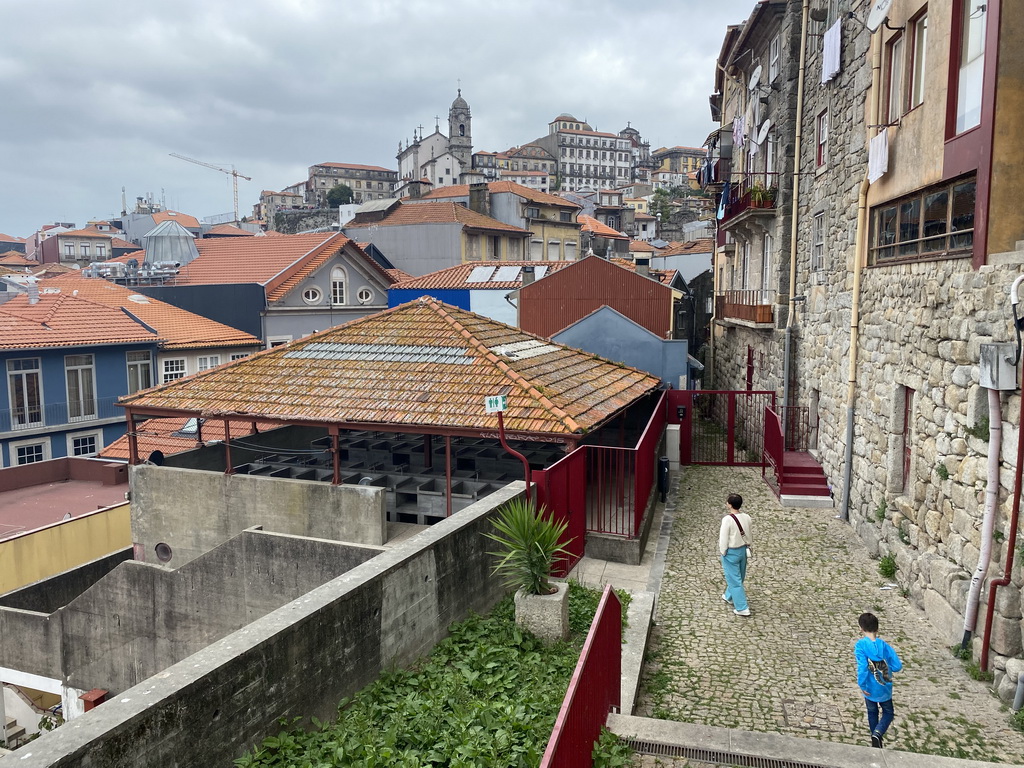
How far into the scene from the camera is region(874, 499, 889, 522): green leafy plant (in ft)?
37.4

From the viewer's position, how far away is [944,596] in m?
8.73

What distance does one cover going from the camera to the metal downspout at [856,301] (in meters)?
11.9

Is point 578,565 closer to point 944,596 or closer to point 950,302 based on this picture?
point 944,596

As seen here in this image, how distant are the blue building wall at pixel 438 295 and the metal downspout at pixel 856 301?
61.0 feet

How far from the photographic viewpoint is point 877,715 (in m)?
6.57

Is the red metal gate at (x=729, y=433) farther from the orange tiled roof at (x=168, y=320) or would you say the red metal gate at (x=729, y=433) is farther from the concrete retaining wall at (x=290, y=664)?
the orange tiled roof at (x=168, y=320)

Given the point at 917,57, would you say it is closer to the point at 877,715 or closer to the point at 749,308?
the point at 877,715

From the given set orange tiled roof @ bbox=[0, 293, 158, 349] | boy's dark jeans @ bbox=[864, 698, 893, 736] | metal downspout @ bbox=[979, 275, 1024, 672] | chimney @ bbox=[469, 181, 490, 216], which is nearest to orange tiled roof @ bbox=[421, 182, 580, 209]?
chimney @ bbox=[469, 181, 490, 216]

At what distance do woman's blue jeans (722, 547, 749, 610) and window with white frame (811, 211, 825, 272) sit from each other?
8060 mm

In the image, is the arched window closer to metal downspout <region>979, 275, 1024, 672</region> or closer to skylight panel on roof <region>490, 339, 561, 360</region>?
skylight panel on roof <region>490, 339, 561, 360</region>

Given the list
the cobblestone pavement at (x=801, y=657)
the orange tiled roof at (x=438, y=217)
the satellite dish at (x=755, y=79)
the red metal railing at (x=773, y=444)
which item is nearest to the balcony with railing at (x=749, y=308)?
the red metal railing at (x=773, y=444)

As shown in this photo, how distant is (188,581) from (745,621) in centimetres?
834

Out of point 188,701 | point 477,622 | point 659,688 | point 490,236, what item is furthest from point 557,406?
point 490,236

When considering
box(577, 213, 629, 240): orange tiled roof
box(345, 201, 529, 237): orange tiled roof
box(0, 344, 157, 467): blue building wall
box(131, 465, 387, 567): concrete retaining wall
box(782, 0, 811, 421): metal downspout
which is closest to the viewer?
box(131, 465, 387, 567): concrete retaining wall
